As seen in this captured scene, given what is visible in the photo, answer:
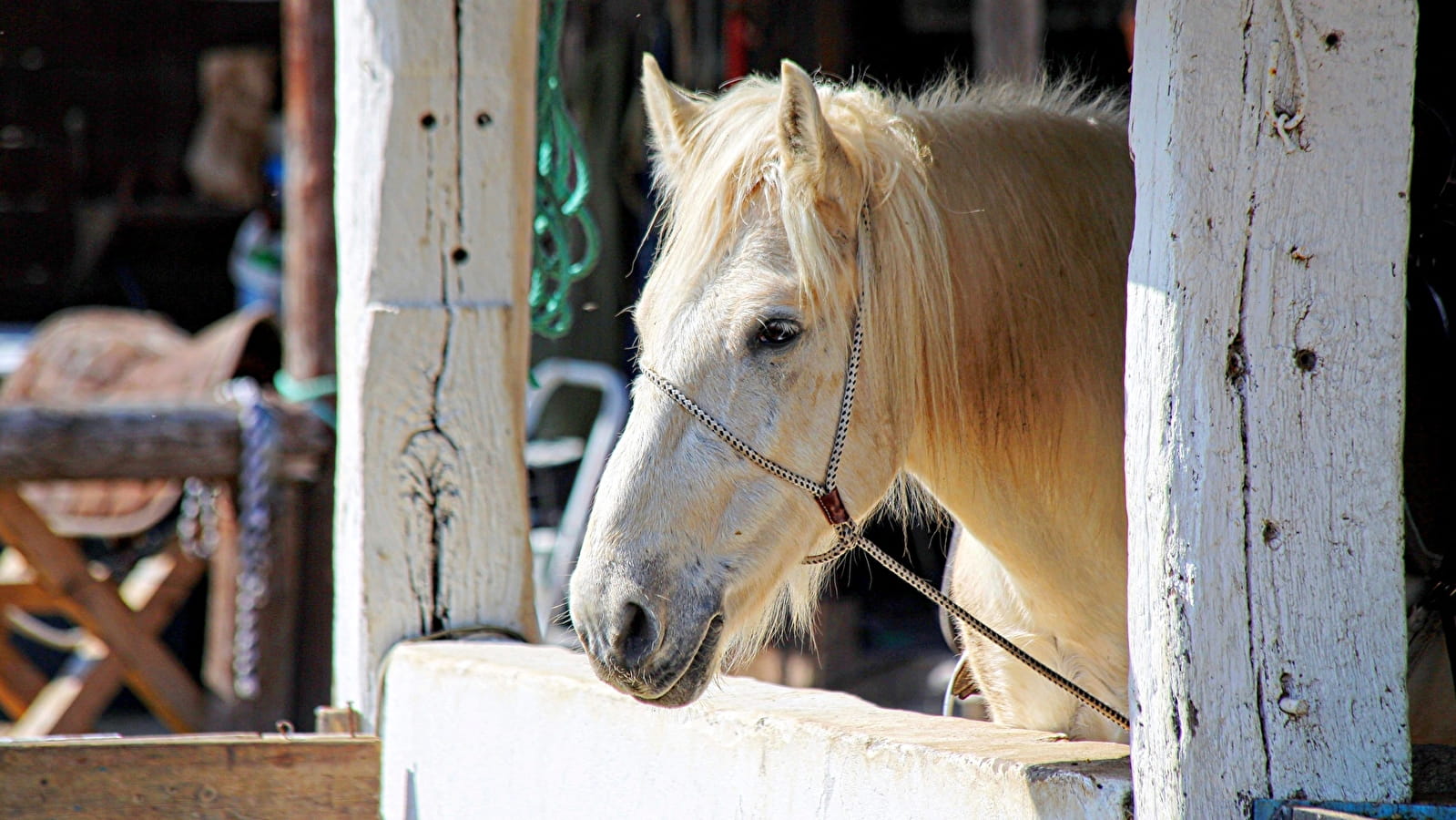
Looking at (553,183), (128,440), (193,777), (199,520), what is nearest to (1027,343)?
(553,183)

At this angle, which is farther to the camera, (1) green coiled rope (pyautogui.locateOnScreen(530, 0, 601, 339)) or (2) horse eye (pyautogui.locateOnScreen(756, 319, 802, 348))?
(1) green coiled rope (pyautogui.locateOnScreen(530, 0, 601, 339))

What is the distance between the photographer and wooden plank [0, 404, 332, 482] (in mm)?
4332

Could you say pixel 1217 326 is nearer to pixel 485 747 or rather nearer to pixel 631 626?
pixel 631 626

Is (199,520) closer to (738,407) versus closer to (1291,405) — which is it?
(738,407)

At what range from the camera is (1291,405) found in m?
1.24

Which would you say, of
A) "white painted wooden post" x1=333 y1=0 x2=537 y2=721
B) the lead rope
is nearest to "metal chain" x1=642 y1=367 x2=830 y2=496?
the lead rope

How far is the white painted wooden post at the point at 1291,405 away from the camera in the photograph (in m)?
1.23

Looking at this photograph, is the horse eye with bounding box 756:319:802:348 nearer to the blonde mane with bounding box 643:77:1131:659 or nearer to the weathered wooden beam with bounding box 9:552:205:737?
the blonde mane with bounding box 643:77:1131:659

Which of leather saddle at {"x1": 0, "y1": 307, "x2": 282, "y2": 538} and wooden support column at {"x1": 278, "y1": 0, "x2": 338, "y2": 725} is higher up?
wooden support column at {"x1": 278, "y1": 0, "x2": 338, "y2": 725}

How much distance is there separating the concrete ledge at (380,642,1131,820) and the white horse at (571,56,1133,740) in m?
0.15

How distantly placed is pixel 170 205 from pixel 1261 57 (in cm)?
741

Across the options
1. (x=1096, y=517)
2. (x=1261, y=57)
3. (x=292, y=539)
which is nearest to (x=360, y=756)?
(x=1096, y=517)

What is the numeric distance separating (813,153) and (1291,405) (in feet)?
2.20

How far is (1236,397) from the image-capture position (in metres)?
1.24
